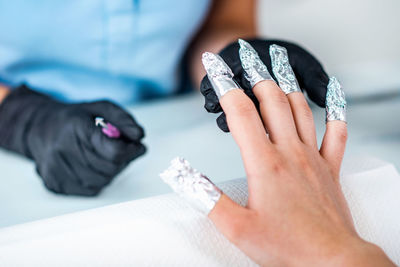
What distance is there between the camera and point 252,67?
38cm

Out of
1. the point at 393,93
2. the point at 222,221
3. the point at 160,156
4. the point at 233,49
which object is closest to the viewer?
the point at 222,221

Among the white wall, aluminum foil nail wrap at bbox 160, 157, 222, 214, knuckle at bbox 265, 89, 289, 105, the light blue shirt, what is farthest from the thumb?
the white wall

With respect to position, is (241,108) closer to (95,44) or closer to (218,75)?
(218,75)

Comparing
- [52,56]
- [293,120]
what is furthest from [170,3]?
[293,120]

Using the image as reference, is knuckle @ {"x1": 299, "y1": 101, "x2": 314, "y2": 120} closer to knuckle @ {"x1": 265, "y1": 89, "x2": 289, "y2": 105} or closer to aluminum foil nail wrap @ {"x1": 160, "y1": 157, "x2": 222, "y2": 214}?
knuckle @ {"x1": 265, "y1": 89, "x2": 289, "y2": 105}

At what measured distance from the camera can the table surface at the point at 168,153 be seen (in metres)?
0.50

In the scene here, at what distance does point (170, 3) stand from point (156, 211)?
0.40 m

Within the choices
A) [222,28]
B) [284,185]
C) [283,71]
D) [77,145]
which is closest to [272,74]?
[283,71]

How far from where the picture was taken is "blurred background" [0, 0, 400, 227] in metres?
0.51

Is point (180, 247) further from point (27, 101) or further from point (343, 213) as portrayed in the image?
point (27, 101)

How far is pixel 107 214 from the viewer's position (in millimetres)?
354

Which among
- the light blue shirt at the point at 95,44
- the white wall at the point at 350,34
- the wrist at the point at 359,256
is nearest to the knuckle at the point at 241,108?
the wrist at the point at 359,256

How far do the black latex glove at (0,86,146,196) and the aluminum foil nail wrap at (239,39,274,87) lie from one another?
0.17m

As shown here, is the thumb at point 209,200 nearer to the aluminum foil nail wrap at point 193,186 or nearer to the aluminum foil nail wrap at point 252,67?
the aluminum foil nail wrap at point 193,186
